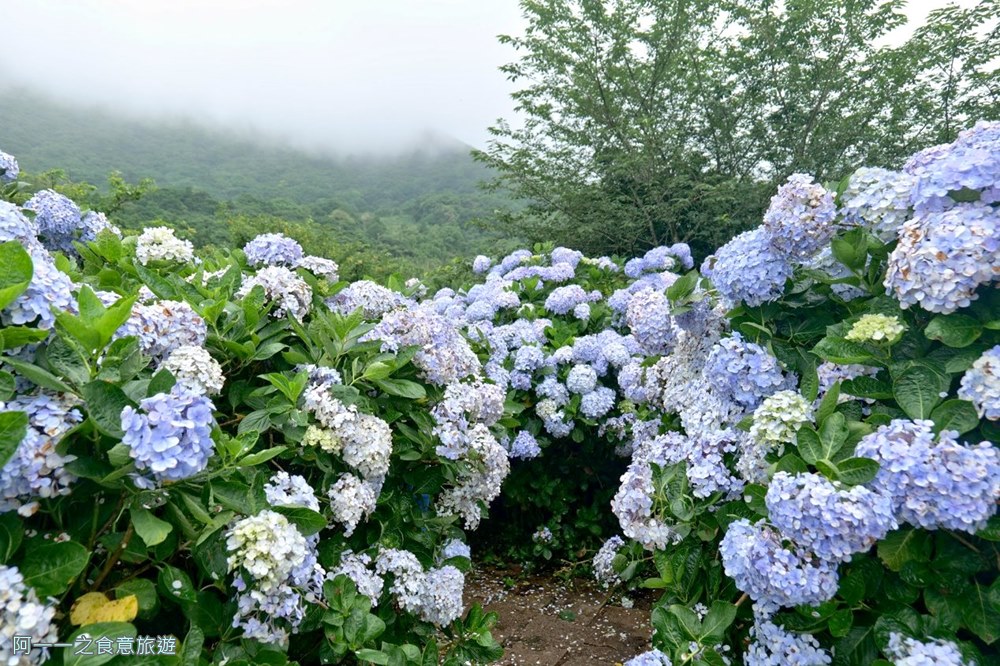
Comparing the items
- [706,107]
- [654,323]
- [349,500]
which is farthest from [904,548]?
[706,107]

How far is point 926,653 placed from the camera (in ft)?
4.17

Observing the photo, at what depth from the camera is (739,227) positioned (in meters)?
9.27

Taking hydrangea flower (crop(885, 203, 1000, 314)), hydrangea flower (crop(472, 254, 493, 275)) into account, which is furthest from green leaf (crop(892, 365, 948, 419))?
hydrangea flower (crop(472, 254, 493, 275))

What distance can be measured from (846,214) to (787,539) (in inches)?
37.7

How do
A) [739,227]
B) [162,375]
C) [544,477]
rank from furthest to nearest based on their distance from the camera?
[739,227], [544,477], [162,375]

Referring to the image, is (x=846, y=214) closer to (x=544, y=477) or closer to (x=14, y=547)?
(x=14, y=547)

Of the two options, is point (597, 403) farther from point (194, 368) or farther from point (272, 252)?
point (194, 368)

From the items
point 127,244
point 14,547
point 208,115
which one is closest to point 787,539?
point 14,547

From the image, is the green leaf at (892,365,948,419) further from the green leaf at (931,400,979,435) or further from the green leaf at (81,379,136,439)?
the green leaf at (81,379,136,439)

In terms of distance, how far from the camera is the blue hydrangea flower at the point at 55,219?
8.20 ft

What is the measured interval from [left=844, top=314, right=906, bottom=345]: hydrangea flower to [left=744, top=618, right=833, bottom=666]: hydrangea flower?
76 centimetres

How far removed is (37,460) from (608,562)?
313 cm

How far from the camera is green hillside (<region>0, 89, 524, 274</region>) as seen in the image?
19141 millimetres

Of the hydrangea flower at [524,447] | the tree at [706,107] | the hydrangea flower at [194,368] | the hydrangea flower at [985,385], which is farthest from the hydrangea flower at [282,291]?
the tree at [706,107]
